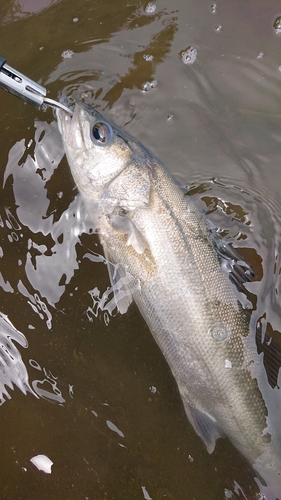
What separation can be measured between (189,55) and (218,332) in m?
2.01

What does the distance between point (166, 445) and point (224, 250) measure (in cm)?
134

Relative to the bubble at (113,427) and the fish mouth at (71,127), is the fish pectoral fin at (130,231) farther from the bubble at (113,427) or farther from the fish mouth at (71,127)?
the bubble at (113,427)

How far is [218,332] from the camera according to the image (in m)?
2.38

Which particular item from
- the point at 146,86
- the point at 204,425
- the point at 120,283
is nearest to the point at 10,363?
the point at 120,283

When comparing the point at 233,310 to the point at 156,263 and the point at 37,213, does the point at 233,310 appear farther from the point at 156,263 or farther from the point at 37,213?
the point at 37,213

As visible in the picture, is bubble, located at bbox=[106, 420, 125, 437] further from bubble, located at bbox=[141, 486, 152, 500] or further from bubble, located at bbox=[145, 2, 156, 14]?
bubble, located at bbox=[145, 2, 156, 14]

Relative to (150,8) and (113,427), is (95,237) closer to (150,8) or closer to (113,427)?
(113,427)

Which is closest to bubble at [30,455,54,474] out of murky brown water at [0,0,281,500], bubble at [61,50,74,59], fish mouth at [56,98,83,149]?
murky brown water at [0,0,281,500]

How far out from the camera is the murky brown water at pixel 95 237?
107 inches

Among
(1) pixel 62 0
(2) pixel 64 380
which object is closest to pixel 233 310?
(2) pixel 64 380

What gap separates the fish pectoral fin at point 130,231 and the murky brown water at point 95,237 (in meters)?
0.39

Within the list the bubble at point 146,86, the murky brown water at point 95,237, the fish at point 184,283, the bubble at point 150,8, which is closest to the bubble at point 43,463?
the murky brown water at point 95,237

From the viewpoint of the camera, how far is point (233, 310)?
243cm

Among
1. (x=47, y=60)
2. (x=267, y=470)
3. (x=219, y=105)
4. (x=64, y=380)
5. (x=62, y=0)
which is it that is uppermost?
(x=62, y=0)
